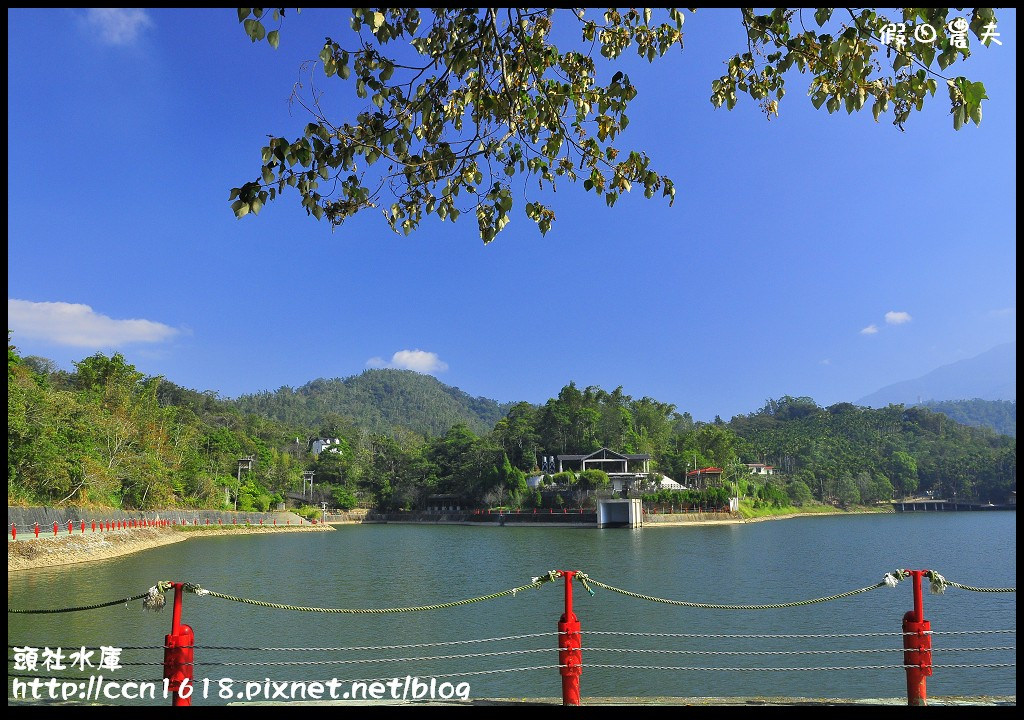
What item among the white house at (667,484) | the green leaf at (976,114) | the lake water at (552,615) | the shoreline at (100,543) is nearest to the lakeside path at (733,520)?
the shoreline at (100,543)

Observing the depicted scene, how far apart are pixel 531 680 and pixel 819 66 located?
849 cm

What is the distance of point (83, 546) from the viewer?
969 inches

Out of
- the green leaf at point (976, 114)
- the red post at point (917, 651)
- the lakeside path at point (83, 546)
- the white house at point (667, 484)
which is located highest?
the green leaf at point (976, 114)

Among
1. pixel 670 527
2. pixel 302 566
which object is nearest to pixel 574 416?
pixel 670 527

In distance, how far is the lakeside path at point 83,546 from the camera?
2066 centimetres

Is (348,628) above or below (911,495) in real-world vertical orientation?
above

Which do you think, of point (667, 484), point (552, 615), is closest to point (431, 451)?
point (667, 484)

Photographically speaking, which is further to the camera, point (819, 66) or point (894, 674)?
point (894, 674)

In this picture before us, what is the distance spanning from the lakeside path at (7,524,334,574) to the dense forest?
2.58m

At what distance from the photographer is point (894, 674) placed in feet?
33.6

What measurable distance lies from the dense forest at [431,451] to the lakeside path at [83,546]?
2.58 m

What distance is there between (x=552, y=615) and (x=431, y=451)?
54976 millimetres

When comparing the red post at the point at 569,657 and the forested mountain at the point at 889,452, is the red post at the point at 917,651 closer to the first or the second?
the red post at the point at 569,657
